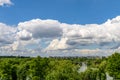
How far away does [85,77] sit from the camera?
408 ft

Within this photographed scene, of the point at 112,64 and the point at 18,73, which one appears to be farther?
the point at 18,73

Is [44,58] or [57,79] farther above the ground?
[44,58]

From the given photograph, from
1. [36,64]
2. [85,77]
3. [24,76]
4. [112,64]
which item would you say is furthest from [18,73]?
[112,64]

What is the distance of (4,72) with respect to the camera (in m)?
113

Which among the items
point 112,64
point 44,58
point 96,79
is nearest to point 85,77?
point 96,79

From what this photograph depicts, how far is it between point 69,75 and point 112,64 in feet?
46.9

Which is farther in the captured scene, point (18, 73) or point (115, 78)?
point (18, 73)

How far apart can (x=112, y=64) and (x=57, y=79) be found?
18305 millimetres

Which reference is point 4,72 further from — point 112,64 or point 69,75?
point 112,64

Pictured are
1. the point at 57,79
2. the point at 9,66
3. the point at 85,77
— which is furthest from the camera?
the point at 85,77

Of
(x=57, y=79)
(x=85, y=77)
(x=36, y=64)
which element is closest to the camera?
(x=57, y=79)

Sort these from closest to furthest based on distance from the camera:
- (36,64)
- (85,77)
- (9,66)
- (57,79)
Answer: (57,79) < (36,64) < (9,66) < (85,77)

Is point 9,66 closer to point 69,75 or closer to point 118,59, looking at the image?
point 69,75

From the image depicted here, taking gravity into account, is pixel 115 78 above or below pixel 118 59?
below
